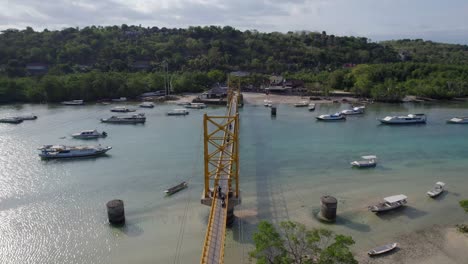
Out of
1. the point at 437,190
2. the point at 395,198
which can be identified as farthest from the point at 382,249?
the point at 437,190

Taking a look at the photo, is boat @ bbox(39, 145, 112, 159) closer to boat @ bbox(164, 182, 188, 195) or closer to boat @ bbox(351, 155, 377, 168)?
boat @ bbox(164, 182, 188, 195)

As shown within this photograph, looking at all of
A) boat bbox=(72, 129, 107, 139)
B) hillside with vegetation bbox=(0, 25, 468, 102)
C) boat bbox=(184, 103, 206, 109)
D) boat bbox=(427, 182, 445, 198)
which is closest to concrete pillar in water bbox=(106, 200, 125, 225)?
boat bbox=(427, 182, 445, 198)

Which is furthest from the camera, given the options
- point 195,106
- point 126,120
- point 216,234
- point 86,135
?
point 195,106

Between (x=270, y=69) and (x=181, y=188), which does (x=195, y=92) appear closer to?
(x=270, y=69)

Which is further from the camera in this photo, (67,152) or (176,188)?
(67,152)

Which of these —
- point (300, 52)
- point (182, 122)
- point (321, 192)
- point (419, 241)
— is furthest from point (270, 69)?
point (419, 241)

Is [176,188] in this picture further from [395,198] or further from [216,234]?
[395,198]

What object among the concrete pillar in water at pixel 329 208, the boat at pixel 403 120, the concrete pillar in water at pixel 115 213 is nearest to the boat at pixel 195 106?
the boat at pixel 403 120
